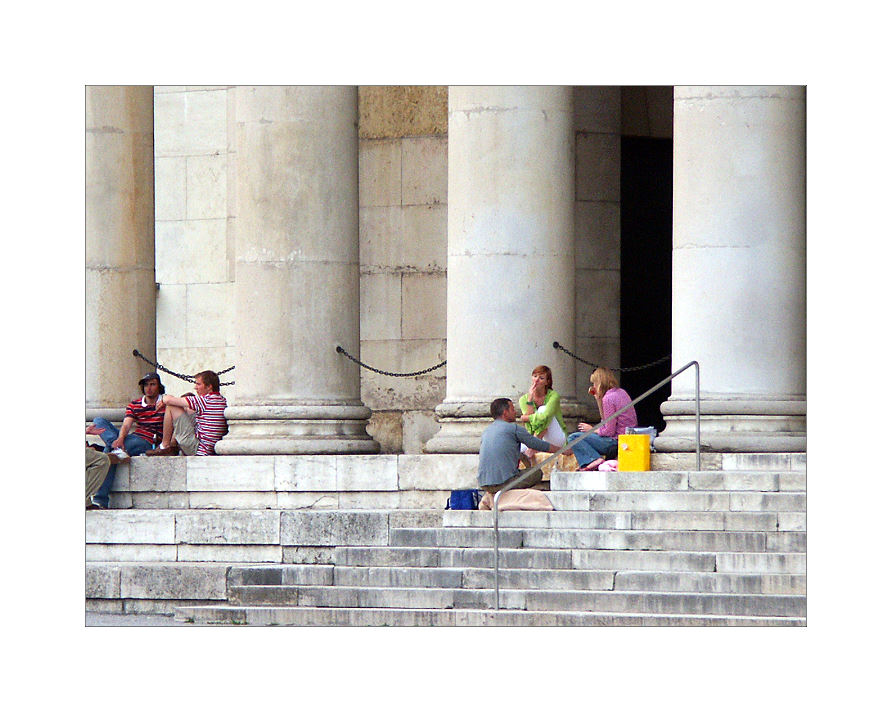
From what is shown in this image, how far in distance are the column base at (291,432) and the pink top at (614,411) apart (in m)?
3.04

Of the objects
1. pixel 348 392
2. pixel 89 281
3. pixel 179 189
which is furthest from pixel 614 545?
pixel 179 189

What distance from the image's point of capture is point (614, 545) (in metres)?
19.1

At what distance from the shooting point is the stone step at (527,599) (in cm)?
1731

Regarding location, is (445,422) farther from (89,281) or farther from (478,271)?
(89,281)

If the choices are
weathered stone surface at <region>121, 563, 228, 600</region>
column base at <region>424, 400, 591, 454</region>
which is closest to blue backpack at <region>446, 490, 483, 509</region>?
column base at <region>424, 400, 591, 454</region>

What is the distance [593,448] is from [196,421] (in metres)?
5.34

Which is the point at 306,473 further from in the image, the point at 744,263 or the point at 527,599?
the point at 744,263

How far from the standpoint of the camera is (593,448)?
71.5ft

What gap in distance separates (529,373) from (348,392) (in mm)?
2421

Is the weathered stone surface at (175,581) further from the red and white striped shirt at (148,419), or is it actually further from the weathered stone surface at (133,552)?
the red and white striped shirt at (148,419)

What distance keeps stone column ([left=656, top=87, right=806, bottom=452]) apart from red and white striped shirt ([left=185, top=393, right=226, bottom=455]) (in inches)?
223

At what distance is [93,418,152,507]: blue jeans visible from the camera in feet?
75.9

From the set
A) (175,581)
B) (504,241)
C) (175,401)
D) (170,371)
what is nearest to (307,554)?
(175,581)

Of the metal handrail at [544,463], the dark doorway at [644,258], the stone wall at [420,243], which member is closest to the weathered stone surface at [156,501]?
the metal handrail at [544,463]
